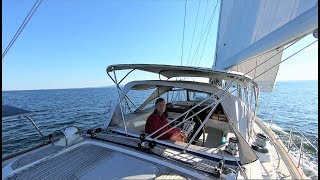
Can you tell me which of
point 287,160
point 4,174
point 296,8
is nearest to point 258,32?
point 296,8

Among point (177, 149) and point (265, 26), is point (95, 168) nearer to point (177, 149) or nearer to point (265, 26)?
point (177, 149)

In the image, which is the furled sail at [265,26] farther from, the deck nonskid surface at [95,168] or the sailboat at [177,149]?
the deck nonskid surface at [95,168]

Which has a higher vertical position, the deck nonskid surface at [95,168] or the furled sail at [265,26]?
the furled sail at [265,26]

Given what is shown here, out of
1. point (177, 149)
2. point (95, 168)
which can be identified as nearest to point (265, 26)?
point (177, 149)

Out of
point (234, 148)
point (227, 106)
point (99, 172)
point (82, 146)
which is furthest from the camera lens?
point (227, 106)

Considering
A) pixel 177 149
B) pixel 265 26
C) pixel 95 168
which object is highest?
pixel 265 26

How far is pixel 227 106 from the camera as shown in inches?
168

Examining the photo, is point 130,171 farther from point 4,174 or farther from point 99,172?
point 4,174

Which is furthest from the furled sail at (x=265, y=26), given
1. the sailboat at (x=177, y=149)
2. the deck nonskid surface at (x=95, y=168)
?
the deck nonskid surface at (x=95, y=168)

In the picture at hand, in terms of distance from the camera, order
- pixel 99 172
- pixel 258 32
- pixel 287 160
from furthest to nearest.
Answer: pixel 258 32
pixel 287 160
pixel 99 172

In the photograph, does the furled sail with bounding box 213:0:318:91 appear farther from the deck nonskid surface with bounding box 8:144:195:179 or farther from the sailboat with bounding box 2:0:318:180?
the deck nonskid surface with bounding box 8:144:195:179

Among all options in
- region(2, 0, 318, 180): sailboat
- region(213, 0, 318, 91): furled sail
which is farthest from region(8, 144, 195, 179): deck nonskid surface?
region(213, 0, 318, 91): furled sail

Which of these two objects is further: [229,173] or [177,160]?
Result: [177,160]

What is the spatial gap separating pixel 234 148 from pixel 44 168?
9.36 ft
